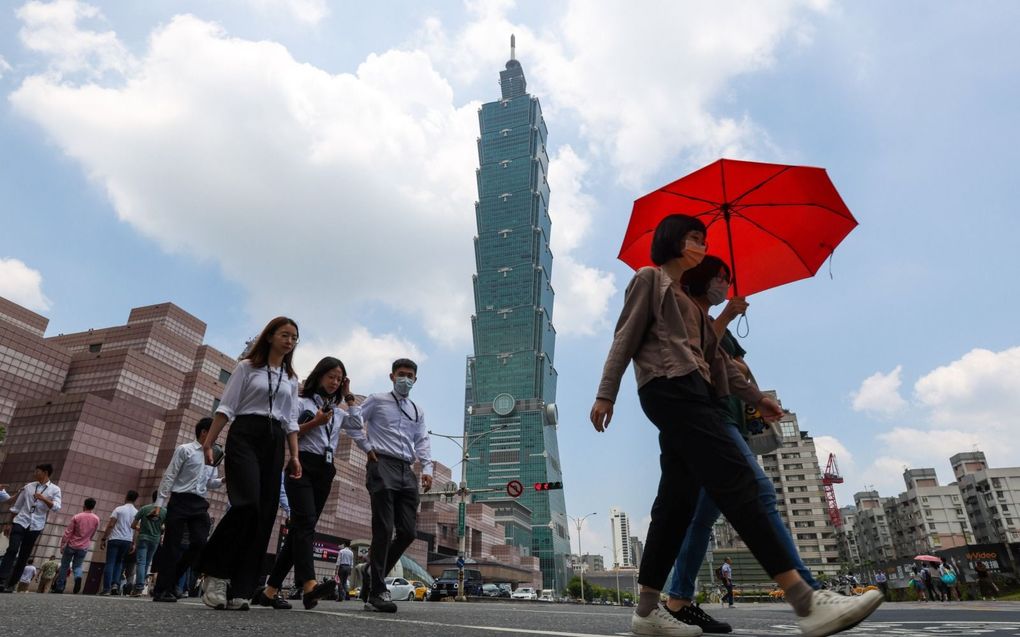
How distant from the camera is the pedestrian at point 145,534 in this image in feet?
27.1

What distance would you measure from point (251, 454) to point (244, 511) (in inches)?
13.2

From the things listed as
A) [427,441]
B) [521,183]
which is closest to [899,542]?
[427,441]

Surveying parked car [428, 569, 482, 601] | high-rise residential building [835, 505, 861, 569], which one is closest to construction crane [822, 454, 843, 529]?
high-rise residential building [835, 505, 861, 569]

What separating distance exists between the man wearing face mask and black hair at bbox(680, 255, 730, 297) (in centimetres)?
267

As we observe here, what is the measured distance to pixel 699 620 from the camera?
2.86m

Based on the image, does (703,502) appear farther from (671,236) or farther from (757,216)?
(757,216)

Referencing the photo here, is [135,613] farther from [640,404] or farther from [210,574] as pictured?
[640,404]

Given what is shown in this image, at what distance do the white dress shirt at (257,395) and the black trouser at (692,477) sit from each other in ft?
7.90

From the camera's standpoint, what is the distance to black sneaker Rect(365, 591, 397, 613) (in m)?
3.88

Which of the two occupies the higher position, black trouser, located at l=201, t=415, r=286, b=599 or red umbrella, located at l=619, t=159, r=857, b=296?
red umbrella, located at l=619, t=159, r=857, b=296

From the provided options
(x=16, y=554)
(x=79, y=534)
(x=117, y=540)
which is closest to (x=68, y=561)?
(x=79, y=534)

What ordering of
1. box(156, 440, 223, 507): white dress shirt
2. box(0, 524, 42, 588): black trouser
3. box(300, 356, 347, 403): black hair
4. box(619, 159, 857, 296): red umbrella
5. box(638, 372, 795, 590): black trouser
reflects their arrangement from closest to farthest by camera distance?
box(638, 372, 795, 590): black trouser → box(619, 159, 857, 296): red umbrella → box(300, 356, 347, 403): black hair → box(156, 440, 223, 507): white dress shirt → box(0, 524, 42, 588): black trouser

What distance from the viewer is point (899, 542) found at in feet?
295

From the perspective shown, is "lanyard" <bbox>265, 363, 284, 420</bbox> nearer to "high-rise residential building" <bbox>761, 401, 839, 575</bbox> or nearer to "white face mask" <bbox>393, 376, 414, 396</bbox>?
"white face mask" <bbox>393, 376, 414, 396</bbox>
